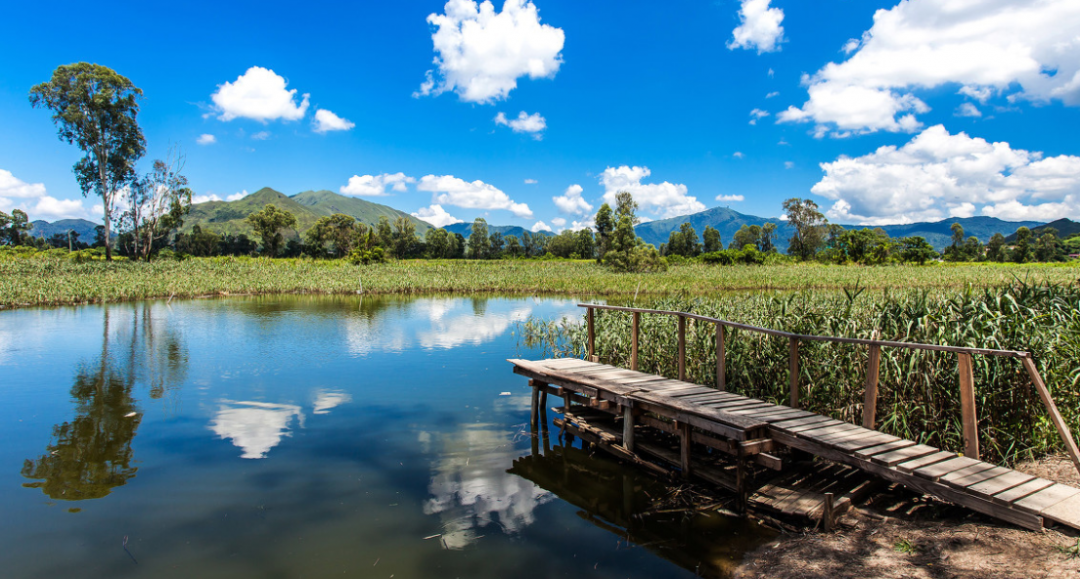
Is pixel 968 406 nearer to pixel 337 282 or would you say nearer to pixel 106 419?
pixel 106 419

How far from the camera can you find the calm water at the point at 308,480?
5586 mm

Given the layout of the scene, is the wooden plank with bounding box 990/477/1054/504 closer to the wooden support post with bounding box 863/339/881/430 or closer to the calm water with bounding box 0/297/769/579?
the wooden support post with bounding box 863/339/881/430

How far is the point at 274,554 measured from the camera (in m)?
5.61

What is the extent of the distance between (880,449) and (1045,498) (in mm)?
1228

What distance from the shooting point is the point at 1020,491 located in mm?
4668

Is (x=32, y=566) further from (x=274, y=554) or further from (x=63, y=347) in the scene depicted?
(x=63, y=347)

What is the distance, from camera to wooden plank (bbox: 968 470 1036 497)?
4.65 metres

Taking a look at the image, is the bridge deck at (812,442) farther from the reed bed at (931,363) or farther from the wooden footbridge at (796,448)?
the reed bed at (931,363)

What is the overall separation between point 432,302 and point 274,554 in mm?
24592

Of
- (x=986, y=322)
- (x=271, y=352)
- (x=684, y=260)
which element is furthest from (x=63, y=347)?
(x=684, y=260)

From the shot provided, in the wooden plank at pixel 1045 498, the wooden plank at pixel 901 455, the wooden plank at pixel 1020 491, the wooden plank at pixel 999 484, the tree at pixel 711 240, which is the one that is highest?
the tree at pixel 711 240

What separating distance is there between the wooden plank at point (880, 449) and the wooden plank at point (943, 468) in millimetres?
395

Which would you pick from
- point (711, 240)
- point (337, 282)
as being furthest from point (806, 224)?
Result: point (337, 282)

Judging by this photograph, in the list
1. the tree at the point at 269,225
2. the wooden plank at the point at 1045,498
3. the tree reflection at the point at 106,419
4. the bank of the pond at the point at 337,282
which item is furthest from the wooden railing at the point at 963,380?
the tree at the point at 269,225
